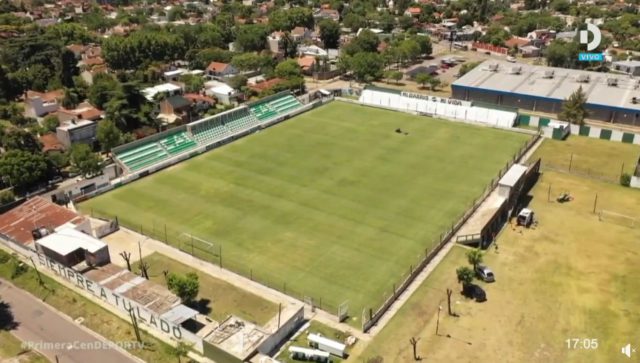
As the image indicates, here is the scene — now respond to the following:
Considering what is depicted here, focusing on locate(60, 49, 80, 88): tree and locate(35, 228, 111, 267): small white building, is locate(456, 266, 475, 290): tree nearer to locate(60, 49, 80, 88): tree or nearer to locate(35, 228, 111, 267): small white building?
locate(35, 228, 111, 267): small white building

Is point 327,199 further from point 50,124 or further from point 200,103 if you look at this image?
point 50,124

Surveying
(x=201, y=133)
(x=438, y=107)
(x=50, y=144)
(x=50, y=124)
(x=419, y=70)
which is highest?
(x=419, y=70)

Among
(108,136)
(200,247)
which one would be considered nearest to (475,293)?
(200,247)

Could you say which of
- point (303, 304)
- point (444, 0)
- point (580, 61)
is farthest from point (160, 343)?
point (444, 0)

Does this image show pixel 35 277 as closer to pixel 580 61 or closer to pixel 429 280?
pixel 429 280

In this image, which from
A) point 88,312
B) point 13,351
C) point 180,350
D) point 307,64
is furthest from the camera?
point 307,64

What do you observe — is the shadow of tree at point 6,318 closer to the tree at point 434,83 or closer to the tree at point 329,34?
the tree at point 434,83
